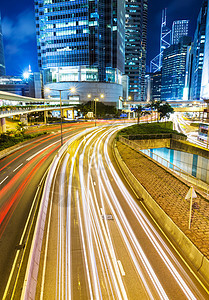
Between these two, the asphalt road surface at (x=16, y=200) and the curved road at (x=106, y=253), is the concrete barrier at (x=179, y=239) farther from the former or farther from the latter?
the asphalt road surface at (x=16, y=200)

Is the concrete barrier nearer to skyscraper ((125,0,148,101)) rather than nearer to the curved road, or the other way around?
the curved road

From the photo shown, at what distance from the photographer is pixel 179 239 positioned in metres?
10.9

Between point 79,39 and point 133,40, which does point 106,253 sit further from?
point 133,40

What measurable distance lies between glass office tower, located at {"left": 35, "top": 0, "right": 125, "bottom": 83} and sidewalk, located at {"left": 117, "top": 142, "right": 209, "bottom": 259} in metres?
102

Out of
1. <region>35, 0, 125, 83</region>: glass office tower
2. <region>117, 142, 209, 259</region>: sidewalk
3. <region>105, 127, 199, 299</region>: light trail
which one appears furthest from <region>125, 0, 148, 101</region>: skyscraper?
<region>105, 127, 199, 299</region>: light trail

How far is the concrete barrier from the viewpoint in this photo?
29.3ft

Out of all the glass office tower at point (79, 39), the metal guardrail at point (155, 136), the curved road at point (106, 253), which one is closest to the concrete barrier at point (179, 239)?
the curved road at point (106, 253)

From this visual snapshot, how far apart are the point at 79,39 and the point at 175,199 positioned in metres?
116

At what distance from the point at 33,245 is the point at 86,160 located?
56.3ft

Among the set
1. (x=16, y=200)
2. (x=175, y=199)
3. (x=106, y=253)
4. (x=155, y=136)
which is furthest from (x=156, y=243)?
(x=155, y=136)

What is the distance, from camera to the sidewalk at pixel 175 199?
10912 mm

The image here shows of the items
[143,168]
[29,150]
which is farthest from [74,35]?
[143,168]

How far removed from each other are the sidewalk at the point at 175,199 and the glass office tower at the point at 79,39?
101571mm

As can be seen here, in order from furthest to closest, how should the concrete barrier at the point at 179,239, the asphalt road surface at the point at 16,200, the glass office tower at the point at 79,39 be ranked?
the glass office tower at the point at 79,39, the asphalt road surface at the point at 16,200, the concrete barrier at the point at 179,239
